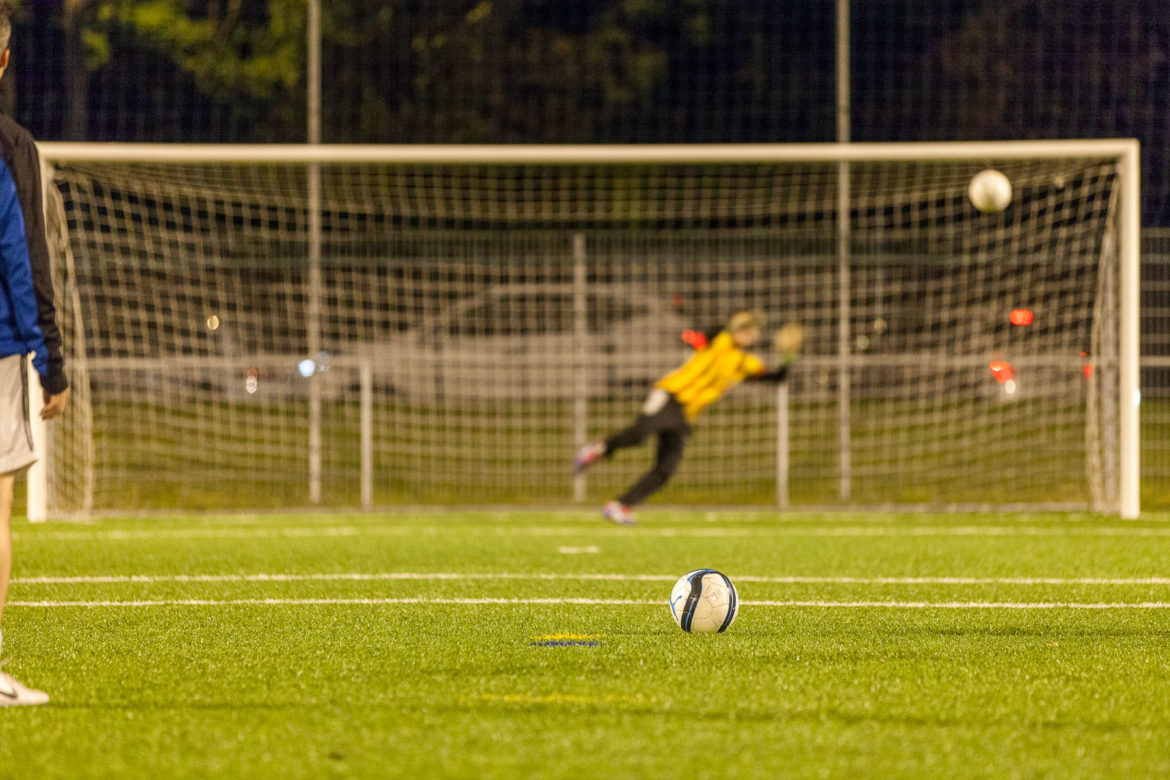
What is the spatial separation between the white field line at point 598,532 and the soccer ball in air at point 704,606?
3.88 m

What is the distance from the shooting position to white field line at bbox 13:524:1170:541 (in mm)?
8547

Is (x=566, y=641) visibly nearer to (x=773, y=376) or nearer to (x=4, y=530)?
(x=4, y=530)

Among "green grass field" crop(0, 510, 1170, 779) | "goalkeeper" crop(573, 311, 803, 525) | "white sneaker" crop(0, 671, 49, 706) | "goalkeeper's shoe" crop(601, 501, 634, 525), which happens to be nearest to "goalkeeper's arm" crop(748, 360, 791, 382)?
"goalkeeper" crop(573, 311, 803, 525)

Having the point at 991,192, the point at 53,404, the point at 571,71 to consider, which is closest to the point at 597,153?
the point at 991,192

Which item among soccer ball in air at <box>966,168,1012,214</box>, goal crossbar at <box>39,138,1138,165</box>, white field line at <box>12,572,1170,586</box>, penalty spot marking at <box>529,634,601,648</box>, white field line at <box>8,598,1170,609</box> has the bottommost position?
white field line at <box>12,572,1170,586</box>

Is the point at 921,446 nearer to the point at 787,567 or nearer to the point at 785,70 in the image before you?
the point at 787,567

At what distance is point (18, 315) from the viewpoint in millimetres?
3596

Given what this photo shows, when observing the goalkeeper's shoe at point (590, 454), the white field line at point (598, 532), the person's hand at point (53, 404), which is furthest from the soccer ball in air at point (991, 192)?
the person's hand at point (53, 404)

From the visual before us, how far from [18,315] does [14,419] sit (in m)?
0.29

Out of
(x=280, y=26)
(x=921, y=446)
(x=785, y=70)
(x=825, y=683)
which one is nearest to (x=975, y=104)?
(x=785, y=70)

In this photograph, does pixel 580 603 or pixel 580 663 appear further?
pixel 580 603

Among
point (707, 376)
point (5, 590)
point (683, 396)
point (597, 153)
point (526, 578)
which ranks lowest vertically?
point (526, 578)

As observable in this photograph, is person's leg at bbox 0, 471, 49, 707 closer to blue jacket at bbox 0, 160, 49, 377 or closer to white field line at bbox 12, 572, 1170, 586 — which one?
blue jacket at bbox 0, 160, 49, 377

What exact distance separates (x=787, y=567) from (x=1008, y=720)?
3523 mm
